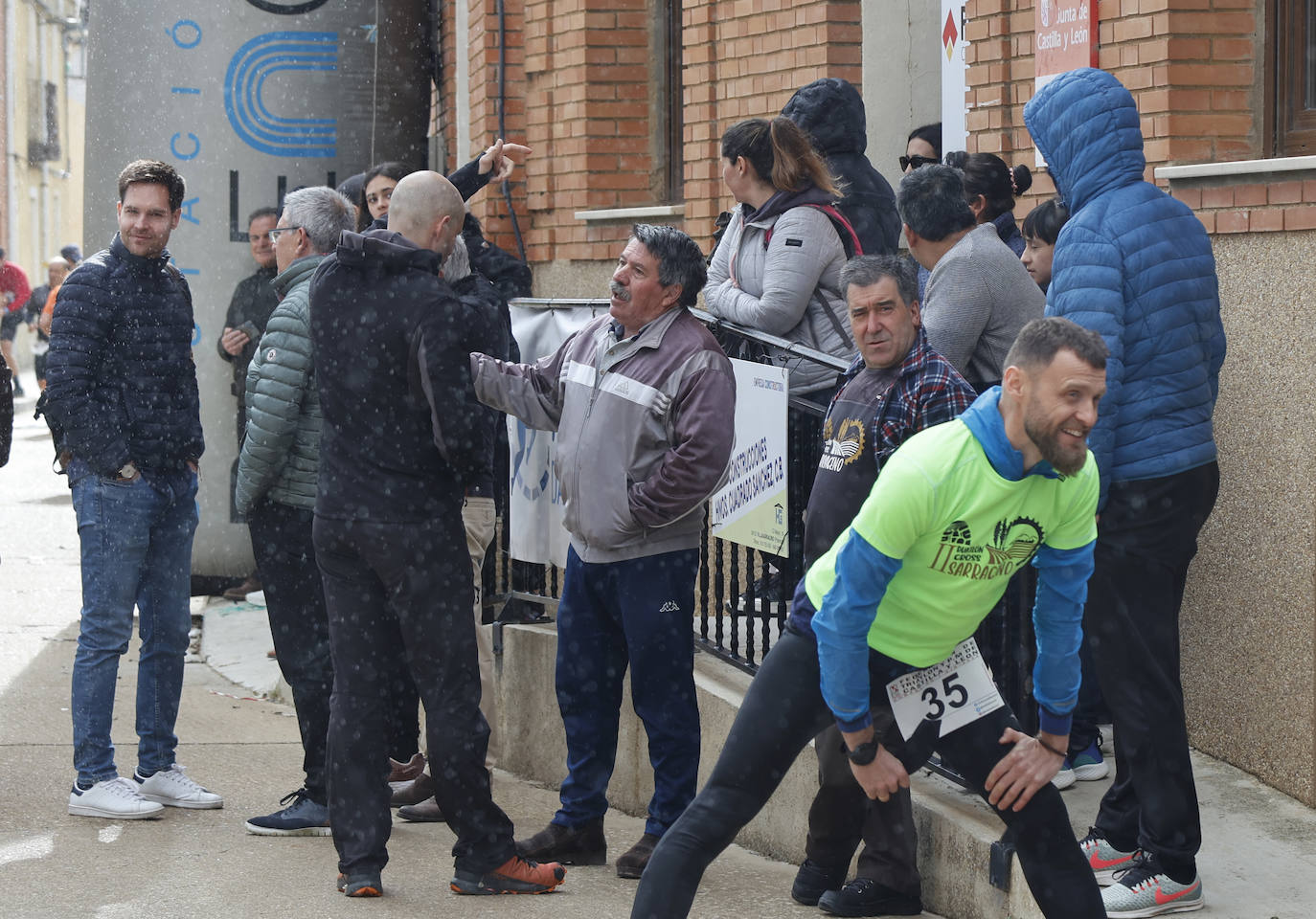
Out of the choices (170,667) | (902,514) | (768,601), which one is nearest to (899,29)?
(768,601)

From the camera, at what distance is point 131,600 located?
20.2 ft

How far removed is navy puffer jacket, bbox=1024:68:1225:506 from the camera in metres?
4.33

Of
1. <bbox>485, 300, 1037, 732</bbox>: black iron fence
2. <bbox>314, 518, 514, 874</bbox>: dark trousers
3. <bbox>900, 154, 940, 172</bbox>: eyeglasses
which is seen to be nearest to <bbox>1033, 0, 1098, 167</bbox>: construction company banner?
<bbox>900, 154, 940, 172</bbox>: eyeglasses

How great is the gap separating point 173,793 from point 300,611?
945 mm

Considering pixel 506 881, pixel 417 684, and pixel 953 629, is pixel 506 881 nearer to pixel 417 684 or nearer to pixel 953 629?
pixel 417 684

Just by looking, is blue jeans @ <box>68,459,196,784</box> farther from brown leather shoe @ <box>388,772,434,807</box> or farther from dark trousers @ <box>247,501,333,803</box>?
brown leather shoe @ <box>388,772,434,807</box>

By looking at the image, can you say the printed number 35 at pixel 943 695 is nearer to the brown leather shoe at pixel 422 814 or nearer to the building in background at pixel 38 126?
the brown leather shoe at pixel 422 814

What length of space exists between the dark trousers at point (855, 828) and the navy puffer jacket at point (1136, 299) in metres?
1.10

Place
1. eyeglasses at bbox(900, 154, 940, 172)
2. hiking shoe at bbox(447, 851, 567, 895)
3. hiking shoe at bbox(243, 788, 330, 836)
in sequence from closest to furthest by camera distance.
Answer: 1. hiking shoe at bbox(447, 851, 567, 895)
2. hiking shoe at bbox(243, 788, 330, 836)
3. eyeglasses at bbox(900, 154, 940, 172)

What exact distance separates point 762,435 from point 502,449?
1.86 metres

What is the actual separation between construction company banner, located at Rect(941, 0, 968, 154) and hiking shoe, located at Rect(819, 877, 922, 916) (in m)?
3.62

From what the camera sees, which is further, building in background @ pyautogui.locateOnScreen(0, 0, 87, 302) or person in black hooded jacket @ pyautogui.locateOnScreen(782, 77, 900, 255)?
building in background @ pyautogui.locateOnScreen(0, 0, 87, 302)

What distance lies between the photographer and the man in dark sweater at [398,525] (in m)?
4.96

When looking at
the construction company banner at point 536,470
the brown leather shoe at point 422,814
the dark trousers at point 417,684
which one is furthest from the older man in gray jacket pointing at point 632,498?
the construction company banner at point 536,470
